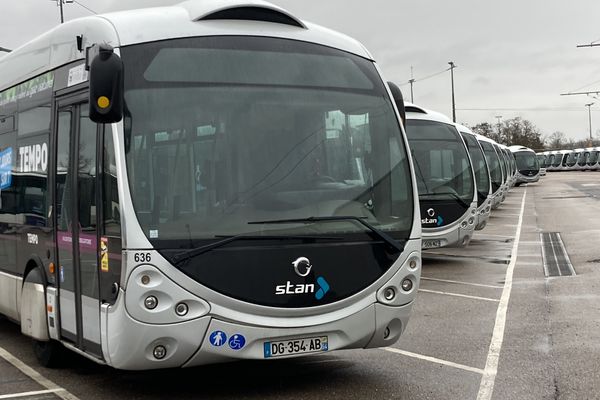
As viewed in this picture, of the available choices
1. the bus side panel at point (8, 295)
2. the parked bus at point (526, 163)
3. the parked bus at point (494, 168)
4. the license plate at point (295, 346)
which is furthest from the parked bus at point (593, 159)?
the license plate at point (295, 346)

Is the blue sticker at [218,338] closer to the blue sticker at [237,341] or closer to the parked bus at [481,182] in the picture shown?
the blue sticker at [237,341]

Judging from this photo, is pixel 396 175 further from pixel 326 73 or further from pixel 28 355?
pixel 28 355

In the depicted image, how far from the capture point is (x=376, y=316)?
6.18m

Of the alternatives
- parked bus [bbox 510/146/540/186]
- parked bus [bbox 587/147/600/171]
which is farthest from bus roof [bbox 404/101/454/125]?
parked bus [bbox 587/147/600/171]

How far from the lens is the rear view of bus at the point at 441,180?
50.8 ft

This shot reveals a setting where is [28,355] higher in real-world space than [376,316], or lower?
lower

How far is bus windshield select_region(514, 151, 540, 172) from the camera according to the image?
67.4 m

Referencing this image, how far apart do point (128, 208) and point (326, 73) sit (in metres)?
1.98

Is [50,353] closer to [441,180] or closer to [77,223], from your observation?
[77,223]

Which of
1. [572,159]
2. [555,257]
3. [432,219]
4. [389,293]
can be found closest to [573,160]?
[572,159]

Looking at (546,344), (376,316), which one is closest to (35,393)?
(376,316)

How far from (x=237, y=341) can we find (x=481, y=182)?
16024 mm

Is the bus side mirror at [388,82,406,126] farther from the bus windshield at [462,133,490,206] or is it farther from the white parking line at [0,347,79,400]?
the bus windshield at [462,133,490,206]

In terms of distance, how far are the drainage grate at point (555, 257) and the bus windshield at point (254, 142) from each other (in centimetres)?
837
